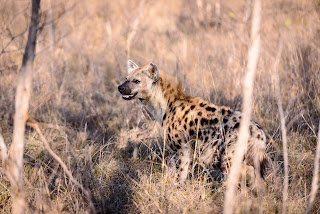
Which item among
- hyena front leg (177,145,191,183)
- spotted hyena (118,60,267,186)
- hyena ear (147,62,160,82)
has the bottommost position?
hyena front leg (177,145,191,183)

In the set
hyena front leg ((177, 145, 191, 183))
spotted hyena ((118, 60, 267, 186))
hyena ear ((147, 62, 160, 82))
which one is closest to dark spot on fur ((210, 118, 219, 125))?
spotted hyena ((118, 60, 267, 186))

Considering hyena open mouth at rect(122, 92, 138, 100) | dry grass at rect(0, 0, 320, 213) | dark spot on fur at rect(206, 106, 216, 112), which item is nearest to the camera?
dry grass at rect(0, 0, 320, 213)

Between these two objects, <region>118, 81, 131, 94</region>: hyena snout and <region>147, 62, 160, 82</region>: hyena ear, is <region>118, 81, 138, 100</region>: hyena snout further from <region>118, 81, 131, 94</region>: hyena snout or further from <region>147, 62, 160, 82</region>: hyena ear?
<region>147, 62, 160, 82</region>: hyena ear

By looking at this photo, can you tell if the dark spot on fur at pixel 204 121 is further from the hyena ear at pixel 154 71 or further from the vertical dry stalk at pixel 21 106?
the vertical dry stalk at pixel 21 106

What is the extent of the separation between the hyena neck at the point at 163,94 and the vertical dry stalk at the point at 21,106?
183cm

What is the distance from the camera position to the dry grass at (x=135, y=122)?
322cm

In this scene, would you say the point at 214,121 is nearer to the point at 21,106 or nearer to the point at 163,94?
the point at 163,94

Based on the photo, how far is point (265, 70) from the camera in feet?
19.5

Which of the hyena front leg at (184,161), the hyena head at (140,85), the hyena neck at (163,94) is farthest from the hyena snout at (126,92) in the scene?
the hyena front leg at (184,161)

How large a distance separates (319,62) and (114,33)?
661cm

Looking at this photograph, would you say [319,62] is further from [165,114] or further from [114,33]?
[114,33]

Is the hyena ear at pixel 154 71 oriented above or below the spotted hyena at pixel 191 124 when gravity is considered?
above

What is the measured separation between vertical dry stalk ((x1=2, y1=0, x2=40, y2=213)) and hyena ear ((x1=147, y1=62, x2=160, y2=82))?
5.66 ft

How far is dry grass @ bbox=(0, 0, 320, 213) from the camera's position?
3.22 meters
